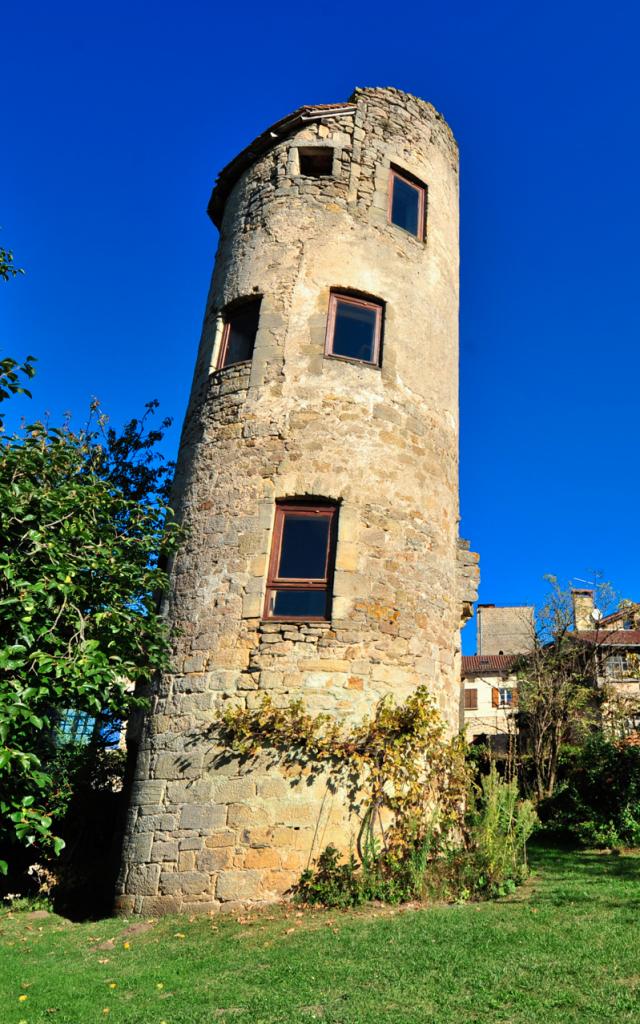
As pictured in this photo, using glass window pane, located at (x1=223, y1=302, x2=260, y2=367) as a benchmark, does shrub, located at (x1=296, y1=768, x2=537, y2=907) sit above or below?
below

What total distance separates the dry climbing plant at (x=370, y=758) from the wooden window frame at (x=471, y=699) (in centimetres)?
2976

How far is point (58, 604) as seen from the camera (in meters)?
7.52

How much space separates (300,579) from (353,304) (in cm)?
419

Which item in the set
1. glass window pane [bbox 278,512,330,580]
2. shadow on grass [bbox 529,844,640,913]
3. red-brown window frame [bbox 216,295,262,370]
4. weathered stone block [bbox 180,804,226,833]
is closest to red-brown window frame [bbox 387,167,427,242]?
red-brown window frame [bbox 216,295,262,370]

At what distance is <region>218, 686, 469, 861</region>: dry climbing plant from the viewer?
8.00 m

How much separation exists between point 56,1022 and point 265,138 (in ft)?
39.2

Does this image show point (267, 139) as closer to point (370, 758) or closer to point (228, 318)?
point (228, 318)

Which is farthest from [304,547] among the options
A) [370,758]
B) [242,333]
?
[242,333]

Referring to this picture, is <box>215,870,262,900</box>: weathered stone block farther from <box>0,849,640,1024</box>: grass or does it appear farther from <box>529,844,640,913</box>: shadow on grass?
<box>529,844,640,913</box>: shadow on grass

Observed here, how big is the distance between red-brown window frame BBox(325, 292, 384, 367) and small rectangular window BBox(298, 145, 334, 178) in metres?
2.34

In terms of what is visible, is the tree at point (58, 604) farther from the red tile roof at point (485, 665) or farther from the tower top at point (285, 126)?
the red tile roof at point (485, 665)

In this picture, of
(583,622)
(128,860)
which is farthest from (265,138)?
(583,622)

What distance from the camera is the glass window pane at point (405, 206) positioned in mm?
11867

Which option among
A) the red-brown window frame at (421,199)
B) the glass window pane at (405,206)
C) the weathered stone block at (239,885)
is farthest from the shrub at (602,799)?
the glass window pane at (405,206)
